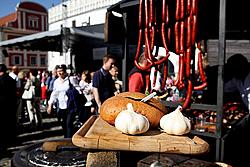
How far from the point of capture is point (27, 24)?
47.1 metres

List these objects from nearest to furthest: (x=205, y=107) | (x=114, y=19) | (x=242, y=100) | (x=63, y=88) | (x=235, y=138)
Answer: (x=205, y=107)
(x=235, y=138)
(x=114, y=19)
(x=242, y=100)
(x=63, y=88)

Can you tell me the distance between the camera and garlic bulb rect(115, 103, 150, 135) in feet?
4.90

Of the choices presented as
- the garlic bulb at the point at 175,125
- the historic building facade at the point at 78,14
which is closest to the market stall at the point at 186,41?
the garlic bulb at the point at 175,125

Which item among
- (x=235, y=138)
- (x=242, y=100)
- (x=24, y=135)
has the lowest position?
(x=24, y=135)

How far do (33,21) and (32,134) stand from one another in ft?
149

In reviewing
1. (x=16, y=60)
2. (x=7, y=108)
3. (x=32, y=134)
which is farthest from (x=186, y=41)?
(x=16, y=60)

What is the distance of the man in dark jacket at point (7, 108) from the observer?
233 inches

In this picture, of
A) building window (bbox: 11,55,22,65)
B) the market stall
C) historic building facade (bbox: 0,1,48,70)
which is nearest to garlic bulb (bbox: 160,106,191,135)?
the market stall

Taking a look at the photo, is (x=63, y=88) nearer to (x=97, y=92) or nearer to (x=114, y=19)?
(x=97, y=92)

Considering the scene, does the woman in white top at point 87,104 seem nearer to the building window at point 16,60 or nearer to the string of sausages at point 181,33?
the string of sausages at point 181,33

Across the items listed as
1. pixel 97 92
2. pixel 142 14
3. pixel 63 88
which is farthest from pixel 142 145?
pixel 63 88

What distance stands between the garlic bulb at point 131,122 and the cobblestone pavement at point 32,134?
438cm

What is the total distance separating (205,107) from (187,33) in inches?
28.7

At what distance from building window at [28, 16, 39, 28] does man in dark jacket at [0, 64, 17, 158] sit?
147ft
